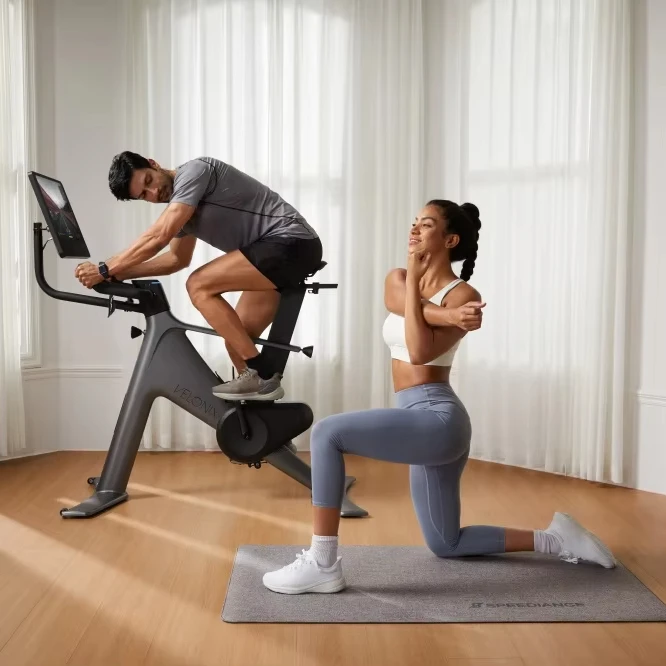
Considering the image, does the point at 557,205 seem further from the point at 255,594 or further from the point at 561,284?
the point at 255,594

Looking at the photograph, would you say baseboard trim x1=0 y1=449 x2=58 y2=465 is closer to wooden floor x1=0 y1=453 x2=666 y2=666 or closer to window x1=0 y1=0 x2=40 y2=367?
wooden floor x1=0 y1=453 x2=666 y2=666

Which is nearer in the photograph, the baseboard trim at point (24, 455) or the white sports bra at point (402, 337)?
the white sports bra at point (402, 337)

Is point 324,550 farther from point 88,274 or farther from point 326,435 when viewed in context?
point 88,274

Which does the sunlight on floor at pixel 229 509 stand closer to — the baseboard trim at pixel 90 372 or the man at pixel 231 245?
Answer: the man at pixel 231 245

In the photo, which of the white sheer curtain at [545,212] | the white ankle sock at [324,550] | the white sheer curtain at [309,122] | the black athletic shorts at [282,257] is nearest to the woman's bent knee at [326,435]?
the white ankle sock at [324,550]

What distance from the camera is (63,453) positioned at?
4.80 m

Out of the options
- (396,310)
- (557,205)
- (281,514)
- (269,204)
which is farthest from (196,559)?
(557,205)

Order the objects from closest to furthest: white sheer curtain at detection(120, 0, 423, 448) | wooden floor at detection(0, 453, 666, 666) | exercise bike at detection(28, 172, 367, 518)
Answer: wooden floor at detection(0, 453, 666, 666) < exercise bike at detection(28, 172, 367, 518) < white sheer curtain at detection(120, 0, 423, 448)

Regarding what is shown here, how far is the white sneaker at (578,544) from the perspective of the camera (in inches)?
109

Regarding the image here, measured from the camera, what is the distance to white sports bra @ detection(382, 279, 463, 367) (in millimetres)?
2621

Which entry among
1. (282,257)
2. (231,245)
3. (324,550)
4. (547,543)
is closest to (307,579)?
(324,550)

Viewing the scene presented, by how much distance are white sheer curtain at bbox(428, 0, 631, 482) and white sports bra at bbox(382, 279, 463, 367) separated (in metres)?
1.69

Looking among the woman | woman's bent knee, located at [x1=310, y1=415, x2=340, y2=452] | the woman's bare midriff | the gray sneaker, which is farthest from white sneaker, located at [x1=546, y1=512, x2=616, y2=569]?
the gray sneaker

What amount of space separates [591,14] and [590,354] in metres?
1.63
